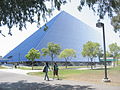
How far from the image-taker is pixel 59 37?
326 feet

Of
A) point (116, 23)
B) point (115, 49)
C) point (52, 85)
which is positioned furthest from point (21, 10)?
point (115, 49)

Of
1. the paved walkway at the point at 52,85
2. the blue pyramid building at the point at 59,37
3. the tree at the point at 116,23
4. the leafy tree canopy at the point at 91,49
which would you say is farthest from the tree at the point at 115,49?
the paved walkway at the point at 52,85

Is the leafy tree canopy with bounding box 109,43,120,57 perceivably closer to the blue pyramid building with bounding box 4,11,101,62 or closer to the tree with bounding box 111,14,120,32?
the blue pyramid building with bounding box 4,11,101,62

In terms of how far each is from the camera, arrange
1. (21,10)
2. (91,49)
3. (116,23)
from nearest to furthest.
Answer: (21,10) → (116,23) → (91,49)

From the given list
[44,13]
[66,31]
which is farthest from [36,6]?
[66,31]

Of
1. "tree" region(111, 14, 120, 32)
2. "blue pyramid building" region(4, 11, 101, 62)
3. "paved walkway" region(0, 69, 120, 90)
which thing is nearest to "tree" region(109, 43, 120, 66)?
"blue pyramid building" region(4, 11, 101, 62)

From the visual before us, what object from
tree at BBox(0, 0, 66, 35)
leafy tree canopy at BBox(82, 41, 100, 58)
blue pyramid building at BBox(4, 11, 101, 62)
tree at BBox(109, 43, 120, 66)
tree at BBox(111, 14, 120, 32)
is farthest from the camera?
blue pyramid building at BBox(4, 11, 101, 62)

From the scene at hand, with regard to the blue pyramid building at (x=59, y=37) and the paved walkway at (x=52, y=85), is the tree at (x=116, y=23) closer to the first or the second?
the paved walkway at (x=52, y=85)

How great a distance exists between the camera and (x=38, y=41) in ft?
302

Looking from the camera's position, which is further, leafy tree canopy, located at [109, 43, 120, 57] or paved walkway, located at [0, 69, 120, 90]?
leafy tree canopy, located at [109, 43, 120, 57]

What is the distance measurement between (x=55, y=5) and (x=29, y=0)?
4.58 feet

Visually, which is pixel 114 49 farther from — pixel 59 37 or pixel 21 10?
pixel 21 10

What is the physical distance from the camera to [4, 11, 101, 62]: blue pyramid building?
94.2m

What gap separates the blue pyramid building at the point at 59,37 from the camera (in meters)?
94.2
